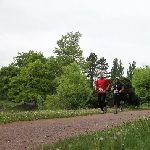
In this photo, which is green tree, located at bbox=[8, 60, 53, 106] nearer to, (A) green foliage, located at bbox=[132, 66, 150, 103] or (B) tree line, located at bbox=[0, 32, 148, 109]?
(B) tree line, located at bbox=[0, 32, 148, 109]

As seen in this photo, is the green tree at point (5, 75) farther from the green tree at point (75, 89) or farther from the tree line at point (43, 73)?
the green tree at point (75, 89)

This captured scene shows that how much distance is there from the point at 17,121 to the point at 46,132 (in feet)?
16.5

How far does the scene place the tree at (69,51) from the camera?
214 feet

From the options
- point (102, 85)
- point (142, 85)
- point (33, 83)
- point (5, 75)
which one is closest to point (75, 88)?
point (142, 85)

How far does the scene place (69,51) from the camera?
65500mm

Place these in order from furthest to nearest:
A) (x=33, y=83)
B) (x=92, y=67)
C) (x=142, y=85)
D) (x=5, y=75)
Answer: (x=92, y=67) → (x=5, y=75) → (x=33, y=83) → (x=142, y=85)

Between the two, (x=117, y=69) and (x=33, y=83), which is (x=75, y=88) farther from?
(x=117, y=69)

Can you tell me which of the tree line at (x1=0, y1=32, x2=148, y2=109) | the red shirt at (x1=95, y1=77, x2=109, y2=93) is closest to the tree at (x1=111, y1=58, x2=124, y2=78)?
the tree line at (x1=0, y1=32, x2=148, y2=109)

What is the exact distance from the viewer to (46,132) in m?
11.2

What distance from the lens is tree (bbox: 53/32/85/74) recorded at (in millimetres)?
65312

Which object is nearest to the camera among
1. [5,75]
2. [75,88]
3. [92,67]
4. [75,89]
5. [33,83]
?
[75,89]

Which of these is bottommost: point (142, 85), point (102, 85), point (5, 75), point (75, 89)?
point (102, 85)

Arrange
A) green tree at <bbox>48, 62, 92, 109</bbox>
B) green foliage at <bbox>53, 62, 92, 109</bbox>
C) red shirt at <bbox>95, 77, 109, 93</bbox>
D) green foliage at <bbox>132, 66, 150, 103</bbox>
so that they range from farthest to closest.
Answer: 1. green foliage at <bbox>132, 66, 150, 103</bbox>
2. green foliage at <bbox>53, 62, 92, 109</bbox>
3. green tree at <bbox>48, 62, 92, 109</bbox>
4. red shirt at <bbox>95, 77, 109, 93</bbox>

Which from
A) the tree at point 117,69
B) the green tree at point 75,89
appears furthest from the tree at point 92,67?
the green tree at point 75,89
